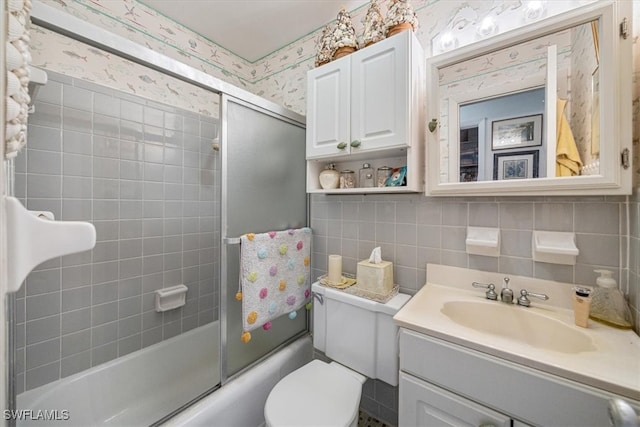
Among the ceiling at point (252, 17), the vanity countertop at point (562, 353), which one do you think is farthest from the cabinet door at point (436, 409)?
the ceiling at point (252, 17)

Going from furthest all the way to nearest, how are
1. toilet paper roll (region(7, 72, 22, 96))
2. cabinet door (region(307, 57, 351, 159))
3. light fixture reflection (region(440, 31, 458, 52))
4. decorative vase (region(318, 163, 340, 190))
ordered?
decorative vase (region(318, 163, 340, 190)) < cabinet door (region(307, 57, 351, 159)) < light fixture reflection (region(440, 31, 458, 52)) < toilet paper roll (region(7, 72, 22, 96))

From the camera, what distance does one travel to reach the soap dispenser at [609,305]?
0.85 metres

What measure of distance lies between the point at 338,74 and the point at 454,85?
0.60 meters

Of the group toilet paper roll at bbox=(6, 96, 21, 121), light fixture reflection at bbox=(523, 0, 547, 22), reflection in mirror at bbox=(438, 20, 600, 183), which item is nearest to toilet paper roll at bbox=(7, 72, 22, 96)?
toilet paper roll at bbox=(6, 96, 21, 121)

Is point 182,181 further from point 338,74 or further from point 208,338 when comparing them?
point 338,74

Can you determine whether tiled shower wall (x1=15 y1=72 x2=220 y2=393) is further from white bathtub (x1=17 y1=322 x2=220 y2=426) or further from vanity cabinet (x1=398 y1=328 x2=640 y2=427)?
vanity cabinet (x1=398 y1=328 x2=640 y2=427)

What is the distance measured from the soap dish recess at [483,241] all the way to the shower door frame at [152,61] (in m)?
1.21

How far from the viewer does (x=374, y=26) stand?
4.30 feet

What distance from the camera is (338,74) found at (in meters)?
1.38

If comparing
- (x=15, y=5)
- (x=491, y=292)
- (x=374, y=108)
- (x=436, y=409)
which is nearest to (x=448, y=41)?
(x=374, y=108)

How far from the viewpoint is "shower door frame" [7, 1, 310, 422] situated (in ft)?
2.60

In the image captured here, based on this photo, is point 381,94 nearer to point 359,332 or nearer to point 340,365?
point 359,332

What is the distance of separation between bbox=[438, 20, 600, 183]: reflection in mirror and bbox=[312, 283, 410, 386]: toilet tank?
0.74 meters

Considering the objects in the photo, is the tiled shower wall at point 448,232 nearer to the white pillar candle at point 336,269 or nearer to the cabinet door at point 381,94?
the white pillar candle at point 336,269
